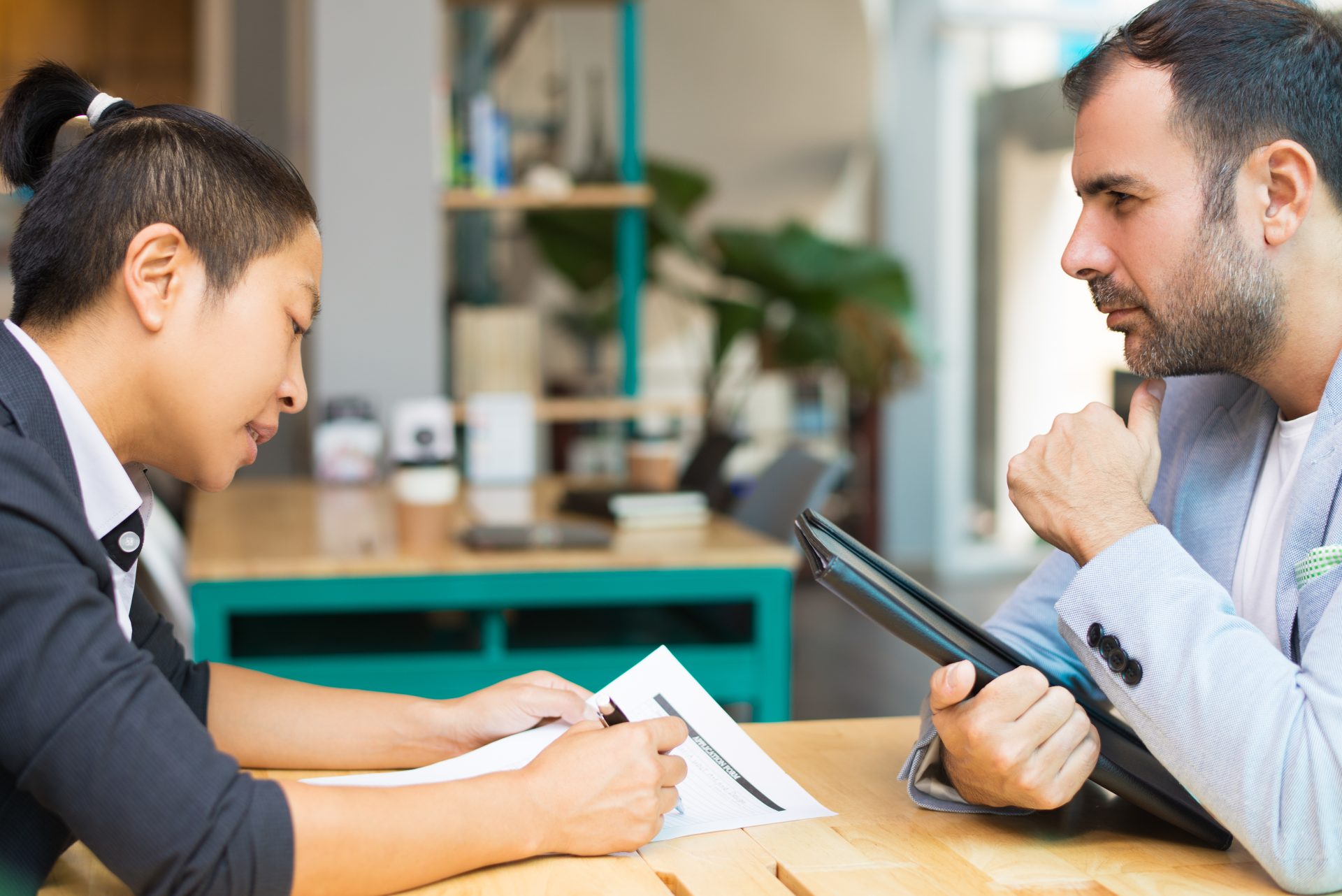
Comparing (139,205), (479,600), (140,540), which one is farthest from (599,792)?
(479,600)

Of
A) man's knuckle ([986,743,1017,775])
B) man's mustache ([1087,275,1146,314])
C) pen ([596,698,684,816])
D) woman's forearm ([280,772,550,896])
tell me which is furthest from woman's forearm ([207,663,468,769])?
man's mustache ([1087,275,1146,314])

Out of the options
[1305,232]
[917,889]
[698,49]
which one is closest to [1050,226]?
[698,49]

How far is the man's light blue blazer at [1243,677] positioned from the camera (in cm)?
90

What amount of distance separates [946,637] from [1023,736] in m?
0.10

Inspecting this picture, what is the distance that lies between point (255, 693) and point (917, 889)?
62 centimetres

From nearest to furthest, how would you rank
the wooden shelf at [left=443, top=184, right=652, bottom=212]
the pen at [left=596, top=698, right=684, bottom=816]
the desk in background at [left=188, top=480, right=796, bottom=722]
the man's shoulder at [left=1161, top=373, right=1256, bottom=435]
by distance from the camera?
the pen at [left=596, top=698, right=684, bottom=816], the man's shoulder at [left=1161, top=373, right=1256, bottom=435], the desk in background at [left=188, top=480, right=796, bottom=722], the wooden shelf at [left=443, top=184, right=652, bottom=212]

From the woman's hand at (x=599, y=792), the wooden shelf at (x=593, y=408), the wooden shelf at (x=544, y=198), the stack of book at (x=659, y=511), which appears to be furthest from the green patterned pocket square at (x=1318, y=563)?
the wooden shelf at (x=544, y=198)

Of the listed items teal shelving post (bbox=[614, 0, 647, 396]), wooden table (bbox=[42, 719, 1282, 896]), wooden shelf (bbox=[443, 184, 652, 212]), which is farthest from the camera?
teal shelving post (bbox=[614, 0, 647, 396])

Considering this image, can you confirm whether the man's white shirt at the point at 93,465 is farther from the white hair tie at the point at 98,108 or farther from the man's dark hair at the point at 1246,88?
the man's dark hair at the point at 1246,88

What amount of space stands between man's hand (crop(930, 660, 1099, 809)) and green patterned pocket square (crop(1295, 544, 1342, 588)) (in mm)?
207

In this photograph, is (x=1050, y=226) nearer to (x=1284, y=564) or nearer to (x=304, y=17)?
(x=304, y=17)

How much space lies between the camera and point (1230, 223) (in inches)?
44.0

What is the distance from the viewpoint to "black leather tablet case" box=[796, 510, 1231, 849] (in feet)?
3.20

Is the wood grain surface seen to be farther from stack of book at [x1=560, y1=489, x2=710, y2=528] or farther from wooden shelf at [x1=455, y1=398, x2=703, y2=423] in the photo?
wooden shelf at [x1=455, y1=398, x2=703, y2=423]
